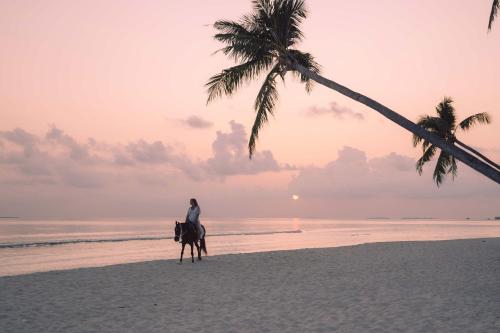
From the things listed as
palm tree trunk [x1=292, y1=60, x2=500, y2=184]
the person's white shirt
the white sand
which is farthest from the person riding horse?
palm tree trunk [x1=292, y1=60, x2=500, y2=184]

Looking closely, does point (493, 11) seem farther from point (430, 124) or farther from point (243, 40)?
point (430, 124)

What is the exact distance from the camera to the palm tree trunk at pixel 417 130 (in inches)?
370

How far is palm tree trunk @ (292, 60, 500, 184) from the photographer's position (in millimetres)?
9406

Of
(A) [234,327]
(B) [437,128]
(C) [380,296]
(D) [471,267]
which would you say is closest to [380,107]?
(C) [380,296]

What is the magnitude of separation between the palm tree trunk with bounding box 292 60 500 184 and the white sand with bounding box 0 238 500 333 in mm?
3013

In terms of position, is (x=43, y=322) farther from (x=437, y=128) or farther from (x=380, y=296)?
(x=437, y=128)

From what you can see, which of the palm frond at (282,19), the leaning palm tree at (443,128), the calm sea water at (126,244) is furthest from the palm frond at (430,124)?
the palm frond at (282,19)

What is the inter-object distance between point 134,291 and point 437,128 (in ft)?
82.8

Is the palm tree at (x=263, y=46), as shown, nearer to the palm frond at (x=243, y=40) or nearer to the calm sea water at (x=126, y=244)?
the palm frond at (x=243, y=40)

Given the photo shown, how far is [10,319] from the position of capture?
880cm

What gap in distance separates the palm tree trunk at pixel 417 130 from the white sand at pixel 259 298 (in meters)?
3.01

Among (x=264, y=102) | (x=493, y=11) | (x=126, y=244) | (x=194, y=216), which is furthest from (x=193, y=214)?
(x=126, y=244)

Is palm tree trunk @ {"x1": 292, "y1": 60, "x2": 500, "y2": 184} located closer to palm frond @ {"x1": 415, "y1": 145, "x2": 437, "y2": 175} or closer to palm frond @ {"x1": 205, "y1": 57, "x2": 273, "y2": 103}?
palm frond @ {"x1": 205, "y1": 57, "x2": 273, "y2": 103}

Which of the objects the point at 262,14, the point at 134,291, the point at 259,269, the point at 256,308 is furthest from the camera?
the point at 259,269
